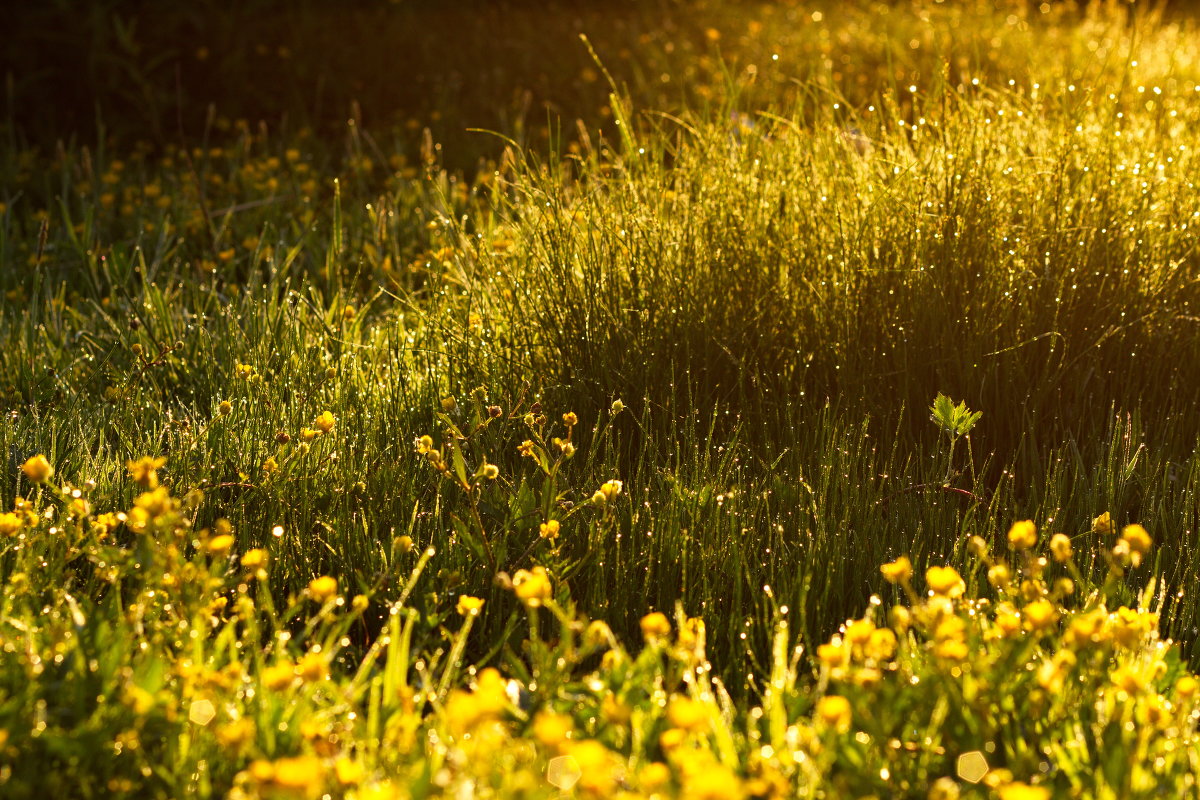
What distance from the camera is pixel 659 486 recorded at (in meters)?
2.39

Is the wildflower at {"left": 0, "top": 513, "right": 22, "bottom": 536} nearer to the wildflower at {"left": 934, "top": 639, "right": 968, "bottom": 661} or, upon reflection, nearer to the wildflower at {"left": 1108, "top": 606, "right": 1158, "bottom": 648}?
the wildflower at {"left": 934, "top": 639, "right": 968, "bottom": 661}

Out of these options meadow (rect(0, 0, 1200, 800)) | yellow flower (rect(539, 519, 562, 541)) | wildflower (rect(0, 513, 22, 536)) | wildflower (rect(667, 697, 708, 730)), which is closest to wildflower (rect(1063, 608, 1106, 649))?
meadow (rect(0, 0, 1200, 800))

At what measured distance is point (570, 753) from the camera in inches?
47.4

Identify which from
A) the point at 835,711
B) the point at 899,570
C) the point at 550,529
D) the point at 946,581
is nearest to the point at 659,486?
the point at 550,529

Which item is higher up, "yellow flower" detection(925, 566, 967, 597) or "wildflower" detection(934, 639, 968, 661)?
"yellow flower" detection(925, 566, 967, 597)

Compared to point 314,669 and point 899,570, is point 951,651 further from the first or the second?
point 314,669

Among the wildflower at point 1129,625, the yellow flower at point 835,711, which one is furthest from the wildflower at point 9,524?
the wildflower at point 1129,625

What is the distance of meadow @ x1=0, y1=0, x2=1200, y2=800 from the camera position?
1.46 metres

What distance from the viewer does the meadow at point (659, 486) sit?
146 centimetres

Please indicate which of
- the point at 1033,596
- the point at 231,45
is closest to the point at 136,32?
the point at 231,45

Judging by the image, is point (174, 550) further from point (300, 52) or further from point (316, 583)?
point (300, 52)

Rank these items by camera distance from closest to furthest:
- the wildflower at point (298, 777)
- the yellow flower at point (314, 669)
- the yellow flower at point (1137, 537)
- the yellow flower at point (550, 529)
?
1. the wildflower at point (298, 777)
2. the yellow flower at point (314, 669)
3. the yellow flower at point (1137, 537)
4. the yellow flower at point (550, 529)

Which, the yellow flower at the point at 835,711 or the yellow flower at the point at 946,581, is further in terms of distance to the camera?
the yellow flower at the point at 946,581

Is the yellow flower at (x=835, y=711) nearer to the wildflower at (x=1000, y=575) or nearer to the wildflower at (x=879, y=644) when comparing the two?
the wildflower at (x=879, y=644)
